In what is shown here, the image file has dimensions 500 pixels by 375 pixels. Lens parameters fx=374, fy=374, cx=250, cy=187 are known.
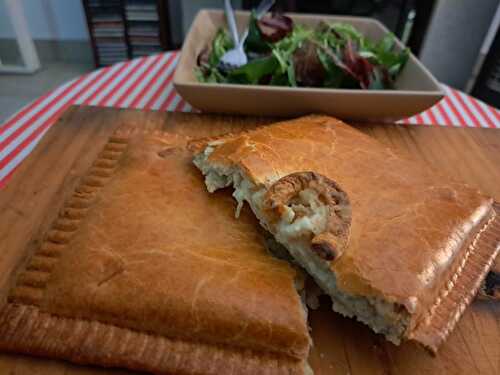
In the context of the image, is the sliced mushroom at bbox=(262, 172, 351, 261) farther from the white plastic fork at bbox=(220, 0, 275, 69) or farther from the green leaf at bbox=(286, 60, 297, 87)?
the white plastic fork at bbox=(220, 0, 275, 69)

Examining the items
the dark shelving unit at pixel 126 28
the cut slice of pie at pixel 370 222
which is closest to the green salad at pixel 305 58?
the cut slice of pie at pixel 370 222

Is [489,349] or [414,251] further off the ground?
[414,251]

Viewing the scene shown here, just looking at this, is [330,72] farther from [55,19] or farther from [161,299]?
[55,19]

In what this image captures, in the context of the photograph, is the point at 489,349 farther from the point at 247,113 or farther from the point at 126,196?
the point at 247,113

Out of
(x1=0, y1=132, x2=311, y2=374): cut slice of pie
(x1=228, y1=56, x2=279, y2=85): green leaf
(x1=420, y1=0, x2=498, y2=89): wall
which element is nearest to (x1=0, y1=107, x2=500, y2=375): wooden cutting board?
(x1=0, y1=132, x2=311, y2=374): cut slice of pie

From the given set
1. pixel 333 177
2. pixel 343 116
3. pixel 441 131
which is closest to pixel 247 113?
pixel 343 116

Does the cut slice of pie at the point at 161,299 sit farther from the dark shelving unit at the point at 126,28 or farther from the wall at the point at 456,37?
the dark shelving unit at the point at 126,28

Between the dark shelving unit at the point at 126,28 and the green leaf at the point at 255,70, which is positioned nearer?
the green leaf at the point at 255,70
